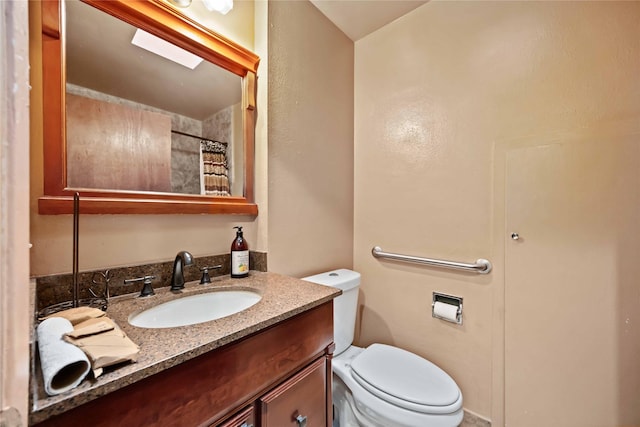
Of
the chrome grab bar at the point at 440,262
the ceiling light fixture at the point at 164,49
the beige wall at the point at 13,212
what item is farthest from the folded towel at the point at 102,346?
the chrome grab bar at the point at 440,262

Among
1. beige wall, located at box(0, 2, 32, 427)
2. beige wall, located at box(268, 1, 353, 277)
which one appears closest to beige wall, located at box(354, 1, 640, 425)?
beige wall, located at box(268, 1, 353, 277)

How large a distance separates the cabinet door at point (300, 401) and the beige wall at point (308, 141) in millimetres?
517

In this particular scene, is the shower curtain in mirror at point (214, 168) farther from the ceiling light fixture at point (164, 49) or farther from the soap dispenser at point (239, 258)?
the ceiling light fixture at point (164, 49)

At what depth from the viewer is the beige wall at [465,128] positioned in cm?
103

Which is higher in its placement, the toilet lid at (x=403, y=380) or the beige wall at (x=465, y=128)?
the beige wall at (x=465, y=128)

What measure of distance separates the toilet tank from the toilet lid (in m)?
0.12

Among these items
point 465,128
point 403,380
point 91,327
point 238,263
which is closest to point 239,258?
point 238,263

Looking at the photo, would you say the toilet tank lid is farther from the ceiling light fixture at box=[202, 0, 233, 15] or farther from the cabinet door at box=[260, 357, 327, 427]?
the ceiling light fixture at box=[202, 0, 233, 15]

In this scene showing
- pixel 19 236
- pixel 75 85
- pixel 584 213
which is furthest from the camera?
pixel 584 213

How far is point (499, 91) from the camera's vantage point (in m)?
1.23

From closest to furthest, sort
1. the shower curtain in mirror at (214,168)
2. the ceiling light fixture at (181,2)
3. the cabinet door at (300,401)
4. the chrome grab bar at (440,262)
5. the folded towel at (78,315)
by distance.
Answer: the folded towel at (78,315) → the cabinet door at (300,401) → the ceiling light fixture at (181,2) → the shower curtain in mirror at (214,168) → the chrome grab bar at (440,262)

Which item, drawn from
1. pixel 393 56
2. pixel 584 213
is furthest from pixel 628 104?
pixel 393 56

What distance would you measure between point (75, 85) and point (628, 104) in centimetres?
Result: 194

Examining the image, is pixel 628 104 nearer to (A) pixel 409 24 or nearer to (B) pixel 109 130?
(A) pixel 409 24
